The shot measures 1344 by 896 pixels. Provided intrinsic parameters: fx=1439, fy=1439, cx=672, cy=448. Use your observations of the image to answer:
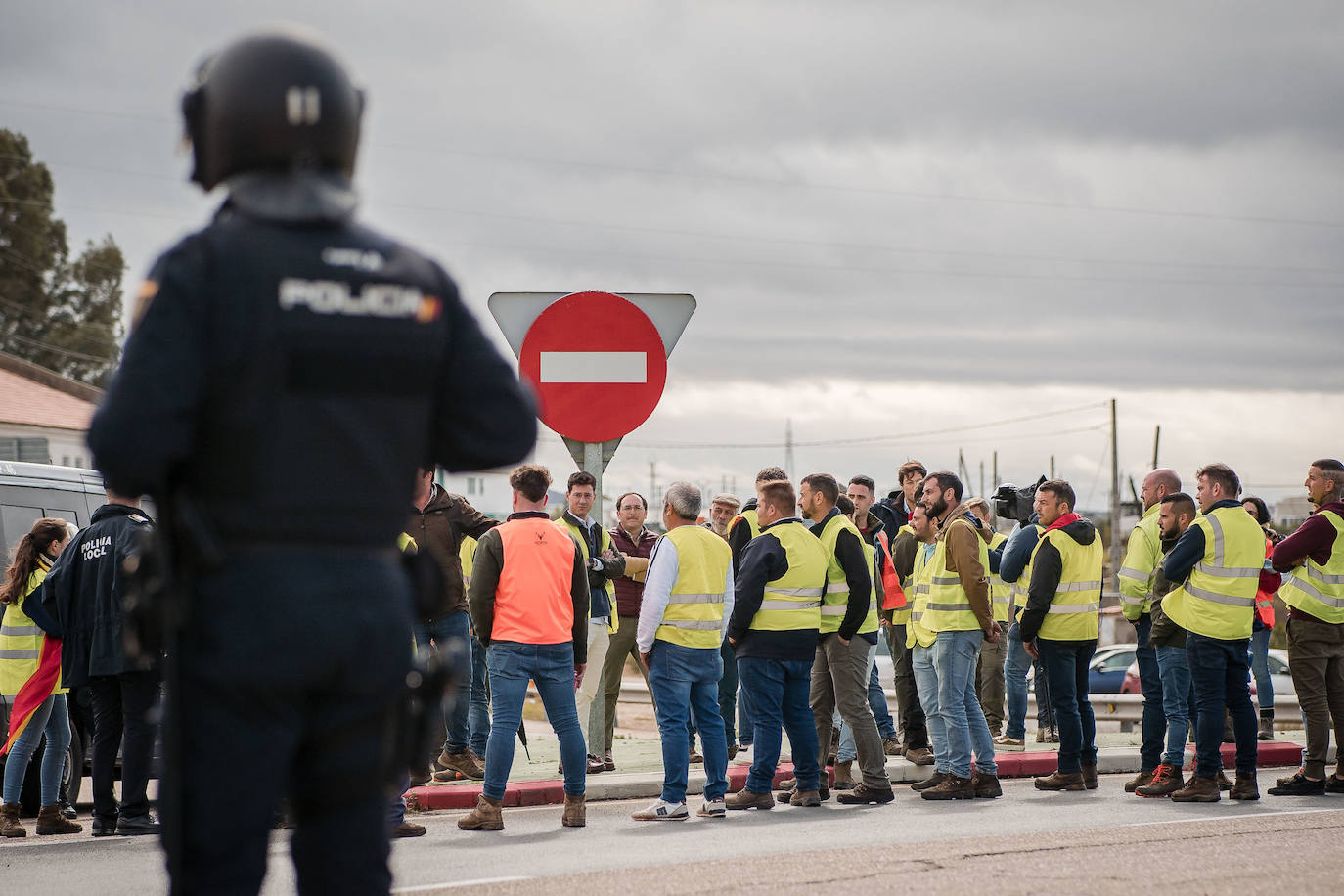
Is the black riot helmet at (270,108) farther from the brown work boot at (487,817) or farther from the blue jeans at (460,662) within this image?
the blue jeans at (460,662)

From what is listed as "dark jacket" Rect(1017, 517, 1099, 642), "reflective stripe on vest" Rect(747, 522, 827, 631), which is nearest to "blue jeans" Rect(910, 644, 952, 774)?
"dark jacket" Rect(1017, 517, 1099, 642)

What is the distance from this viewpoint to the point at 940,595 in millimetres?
10258

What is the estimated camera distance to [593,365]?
405 inches

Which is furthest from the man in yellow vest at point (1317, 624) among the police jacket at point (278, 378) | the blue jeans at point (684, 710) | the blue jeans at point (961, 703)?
the police jacket at point (278, 378)

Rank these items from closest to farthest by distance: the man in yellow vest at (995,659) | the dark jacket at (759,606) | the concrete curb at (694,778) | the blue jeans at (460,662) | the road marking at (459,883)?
the road marking at (459,883), the dark jacket at (759,606), the concrete curb at (694,778), the blue jeans at (460,662), the man in yellow vest at (995,659)

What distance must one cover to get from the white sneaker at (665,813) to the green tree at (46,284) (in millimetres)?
55598

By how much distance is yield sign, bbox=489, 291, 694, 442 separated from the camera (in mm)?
10266

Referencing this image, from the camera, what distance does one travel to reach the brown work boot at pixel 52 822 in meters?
8.70

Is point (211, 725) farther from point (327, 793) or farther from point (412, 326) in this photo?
point (412, 326)

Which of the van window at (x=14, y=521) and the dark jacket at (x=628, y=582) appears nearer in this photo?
the van window at (x=14, y=521)

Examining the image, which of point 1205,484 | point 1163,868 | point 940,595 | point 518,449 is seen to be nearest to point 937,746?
point 940,595

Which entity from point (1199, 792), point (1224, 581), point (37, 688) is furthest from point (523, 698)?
point (1224, 581)

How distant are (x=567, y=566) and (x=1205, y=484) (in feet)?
15.1

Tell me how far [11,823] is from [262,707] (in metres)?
7.20
